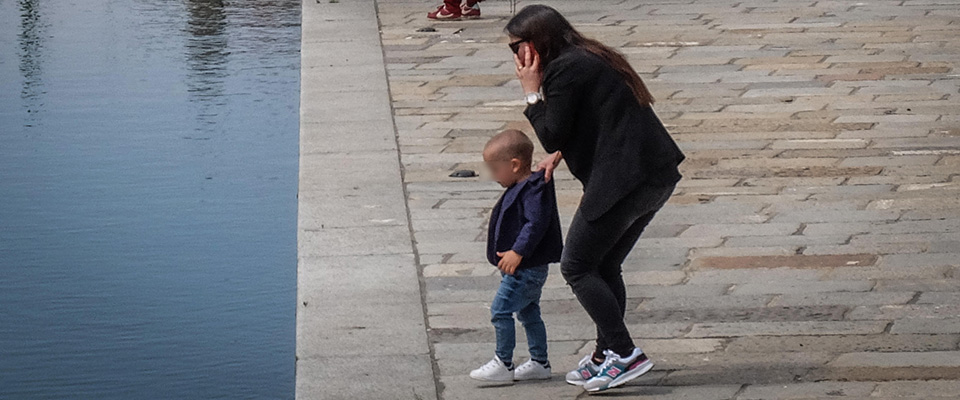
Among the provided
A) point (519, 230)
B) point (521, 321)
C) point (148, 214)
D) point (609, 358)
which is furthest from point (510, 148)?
point (148, 214)

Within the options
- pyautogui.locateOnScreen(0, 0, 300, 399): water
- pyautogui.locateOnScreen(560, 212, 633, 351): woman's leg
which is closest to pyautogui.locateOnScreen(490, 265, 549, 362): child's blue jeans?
pyautogui.locateOnScreen(560, 212, 633, 351): woman's leg

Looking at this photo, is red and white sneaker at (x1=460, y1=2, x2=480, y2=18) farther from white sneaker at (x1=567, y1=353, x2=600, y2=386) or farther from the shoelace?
the shoelace

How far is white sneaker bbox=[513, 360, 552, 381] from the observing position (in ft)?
16.2

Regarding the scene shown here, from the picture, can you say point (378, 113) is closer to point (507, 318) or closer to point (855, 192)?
point (855, 192)

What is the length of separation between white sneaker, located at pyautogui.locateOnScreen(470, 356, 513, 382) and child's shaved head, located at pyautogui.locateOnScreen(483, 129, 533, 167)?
700mm

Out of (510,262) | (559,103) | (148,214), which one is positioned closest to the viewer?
(559,103)

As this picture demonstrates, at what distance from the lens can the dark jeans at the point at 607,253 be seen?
467cm

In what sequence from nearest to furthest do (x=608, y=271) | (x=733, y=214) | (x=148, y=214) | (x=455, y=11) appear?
(x=608, y=271) < (x=733, y=214) < (x=148, y=214) < (x=455, y=11)

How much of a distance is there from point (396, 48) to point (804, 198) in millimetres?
4943

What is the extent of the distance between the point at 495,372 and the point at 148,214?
3.48m

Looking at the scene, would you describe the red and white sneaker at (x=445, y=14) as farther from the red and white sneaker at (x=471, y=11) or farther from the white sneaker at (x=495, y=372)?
the white sneaker at (x=495, y=372)

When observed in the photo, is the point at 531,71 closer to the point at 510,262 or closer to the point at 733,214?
the point at 510,262

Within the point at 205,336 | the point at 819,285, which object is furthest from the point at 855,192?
the point at 205,336

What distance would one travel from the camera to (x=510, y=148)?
4.67m
